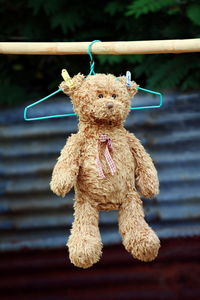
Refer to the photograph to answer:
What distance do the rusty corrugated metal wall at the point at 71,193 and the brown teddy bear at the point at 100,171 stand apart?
939 millimetres

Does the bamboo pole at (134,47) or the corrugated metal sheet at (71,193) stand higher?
the bamboo pole at (134,47)

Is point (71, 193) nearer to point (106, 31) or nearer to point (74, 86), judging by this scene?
point (106, 31)

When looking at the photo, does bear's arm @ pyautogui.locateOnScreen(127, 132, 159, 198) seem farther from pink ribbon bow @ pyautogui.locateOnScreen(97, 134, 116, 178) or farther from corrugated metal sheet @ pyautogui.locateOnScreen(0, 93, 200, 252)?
corrugated metal sheet @ pyautogui.locateOnScreen(0, 93, 200, 252)

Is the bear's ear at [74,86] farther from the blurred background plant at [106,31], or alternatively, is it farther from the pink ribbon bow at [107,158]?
the blurred background plant at [106,31]

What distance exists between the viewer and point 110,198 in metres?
1.03

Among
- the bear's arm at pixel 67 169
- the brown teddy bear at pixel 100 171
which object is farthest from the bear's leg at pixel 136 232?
the bear's arm at pixel 67 169

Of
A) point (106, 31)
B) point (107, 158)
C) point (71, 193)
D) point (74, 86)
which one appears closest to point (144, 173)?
point (107, 158)

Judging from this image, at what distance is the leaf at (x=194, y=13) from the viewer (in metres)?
1.90

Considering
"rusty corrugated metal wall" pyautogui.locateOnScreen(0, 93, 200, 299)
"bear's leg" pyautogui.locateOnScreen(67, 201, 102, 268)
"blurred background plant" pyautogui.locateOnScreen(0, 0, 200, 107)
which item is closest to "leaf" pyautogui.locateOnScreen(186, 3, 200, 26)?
"blurred background plant" pyautogui.locateOnScreen(0, 0, 200, 107)

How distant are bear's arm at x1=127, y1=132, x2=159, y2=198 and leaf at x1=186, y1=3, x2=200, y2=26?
0.97 metres

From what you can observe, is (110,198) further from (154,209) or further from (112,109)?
(154,209)

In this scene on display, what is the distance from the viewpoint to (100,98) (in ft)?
3.25

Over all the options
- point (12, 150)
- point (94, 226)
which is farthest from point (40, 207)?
point (94, 226)

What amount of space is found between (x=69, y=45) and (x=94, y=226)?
1.21 ft
